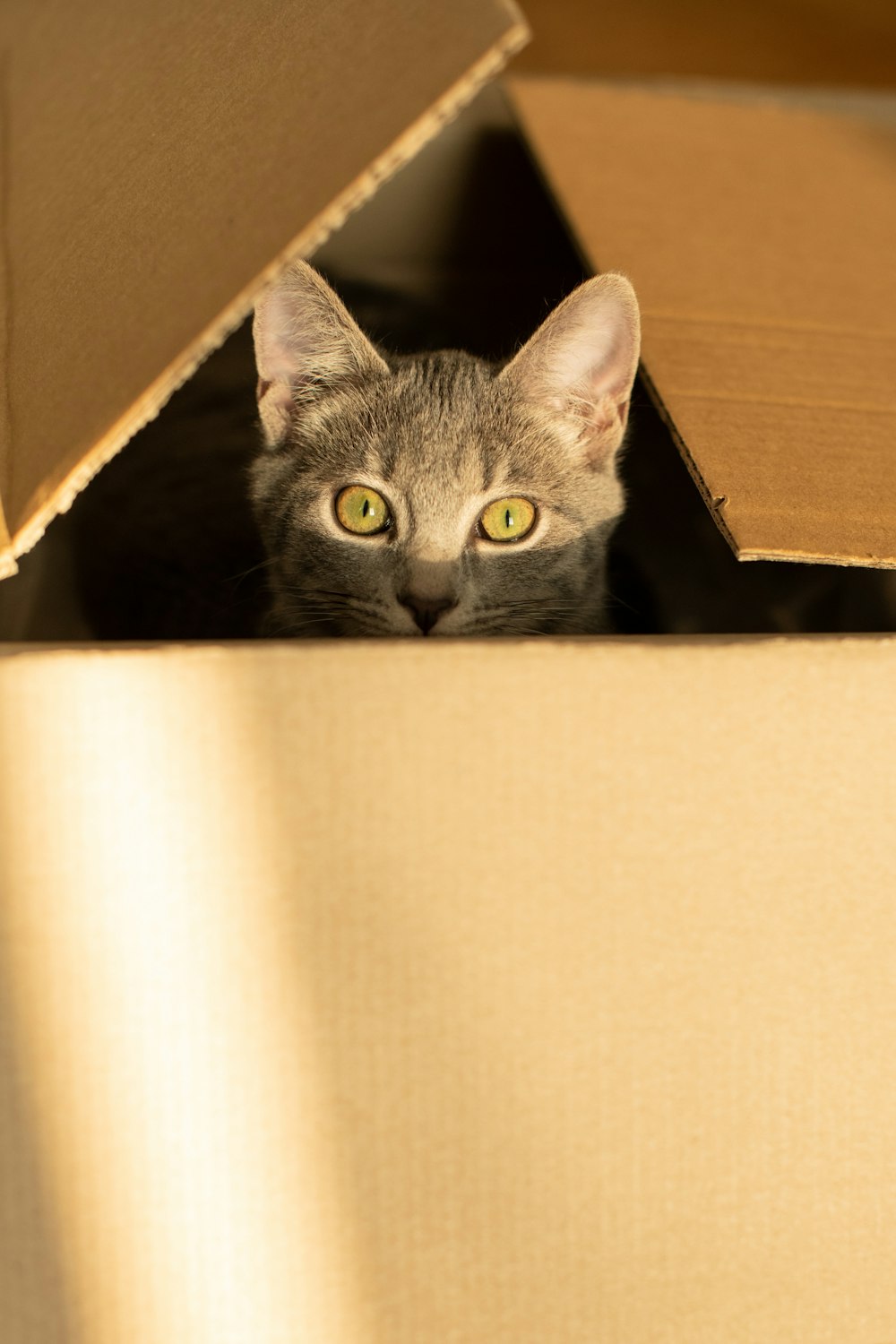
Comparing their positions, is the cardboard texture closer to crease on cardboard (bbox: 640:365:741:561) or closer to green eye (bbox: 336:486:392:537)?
crease on cardboard (bbox: 640:365:741:561)

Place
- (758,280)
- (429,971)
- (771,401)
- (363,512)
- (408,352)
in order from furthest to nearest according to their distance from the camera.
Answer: (408,352) < (758,280) < (363,512) < (771,401) < (429,971)

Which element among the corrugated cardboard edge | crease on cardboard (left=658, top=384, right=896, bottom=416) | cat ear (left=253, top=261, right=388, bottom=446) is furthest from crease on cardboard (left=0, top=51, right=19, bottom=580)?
crease on cardboard (left=658, top=384, right=896, bottom=416)

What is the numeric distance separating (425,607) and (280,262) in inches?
16.4

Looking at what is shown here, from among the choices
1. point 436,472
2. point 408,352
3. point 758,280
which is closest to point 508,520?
point 436,472

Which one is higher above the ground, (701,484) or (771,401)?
(771,401)

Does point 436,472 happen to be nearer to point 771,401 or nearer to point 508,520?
point 508,520

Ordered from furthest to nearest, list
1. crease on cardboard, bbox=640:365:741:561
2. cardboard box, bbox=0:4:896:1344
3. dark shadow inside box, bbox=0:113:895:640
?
dark shadow inside box, bbox=0:113:895:640 < crease on cardboard, bbox=640:365:741:561 < cardboard box, bbox=0:4:896:1344

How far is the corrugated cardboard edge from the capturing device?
2.33 feet

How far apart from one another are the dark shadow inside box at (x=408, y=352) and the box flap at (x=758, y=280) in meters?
0.21

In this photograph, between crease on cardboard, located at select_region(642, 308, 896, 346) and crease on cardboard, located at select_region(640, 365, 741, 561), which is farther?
crease on cardboard, located at select_region(642, 308, 896, 346)

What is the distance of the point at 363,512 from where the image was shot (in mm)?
1178

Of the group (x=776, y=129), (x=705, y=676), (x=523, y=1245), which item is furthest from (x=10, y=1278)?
(x=776, y=129)

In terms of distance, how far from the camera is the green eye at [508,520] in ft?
3.88

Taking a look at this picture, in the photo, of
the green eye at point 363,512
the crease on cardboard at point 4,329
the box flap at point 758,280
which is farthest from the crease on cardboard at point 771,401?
the crease on cardboard at point 4,329
